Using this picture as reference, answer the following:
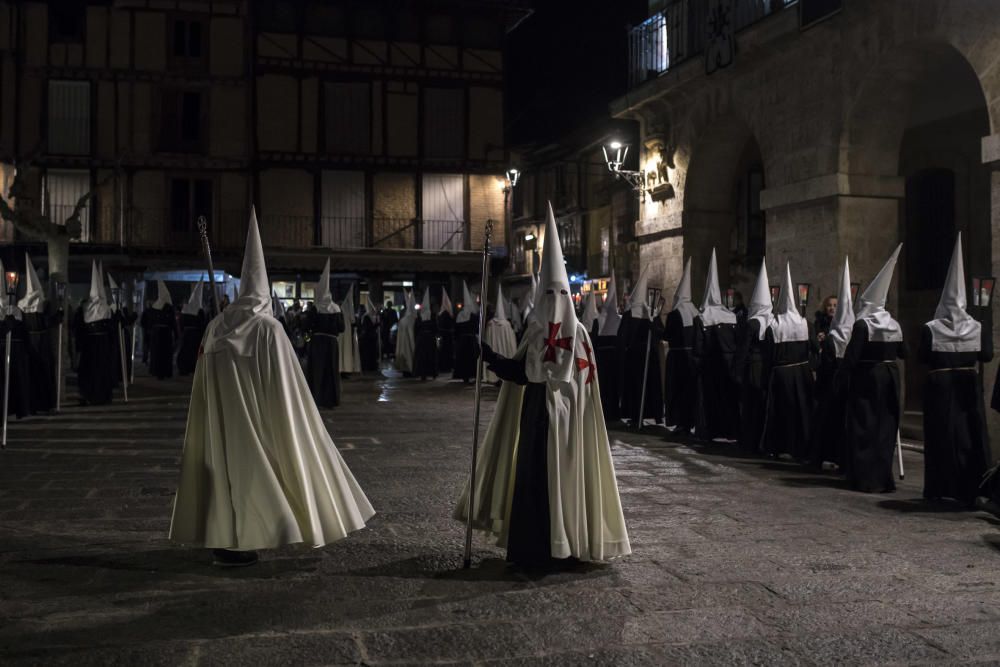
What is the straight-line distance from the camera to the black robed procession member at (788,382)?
11.0 meters

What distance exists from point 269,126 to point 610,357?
2184cm

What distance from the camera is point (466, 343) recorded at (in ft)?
76.7

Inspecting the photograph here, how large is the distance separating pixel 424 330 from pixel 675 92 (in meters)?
9.23

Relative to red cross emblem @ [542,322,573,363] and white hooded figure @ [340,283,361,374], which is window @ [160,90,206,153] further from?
red cross emblem @ [542,322,573,363]

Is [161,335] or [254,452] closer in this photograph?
[254,452]

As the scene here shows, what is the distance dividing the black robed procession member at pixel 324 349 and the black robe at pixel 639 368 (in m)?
4.84

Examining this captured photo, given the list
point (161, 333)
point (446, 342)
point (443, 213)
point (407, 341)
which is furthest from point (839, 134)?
point (443, 213)

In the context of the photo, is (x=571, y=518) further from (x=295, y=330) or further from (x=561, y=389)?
(x=295, y=330)

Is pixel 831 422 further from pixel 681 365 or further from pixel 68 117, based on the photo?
pixel 68 117

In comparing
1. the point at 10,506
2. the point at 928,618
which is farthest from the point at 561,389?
the point at 10,506

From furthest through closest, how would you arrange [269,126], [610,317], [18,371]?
[269,126]
[610,317]
[18,371]

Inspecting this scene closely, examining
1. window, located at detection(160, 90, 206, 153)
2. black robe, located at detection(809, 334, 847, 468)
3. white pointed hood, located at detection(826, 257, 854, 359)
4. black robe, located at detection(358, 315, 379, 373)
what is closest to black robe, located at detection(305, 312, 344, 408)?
black robe, located at detection(809, 334, 847, 468)

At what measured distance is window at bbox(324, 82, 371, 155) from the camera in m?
33.8

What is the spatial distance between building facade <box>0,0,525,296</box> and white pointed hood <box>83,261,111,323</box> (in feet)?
53.3
